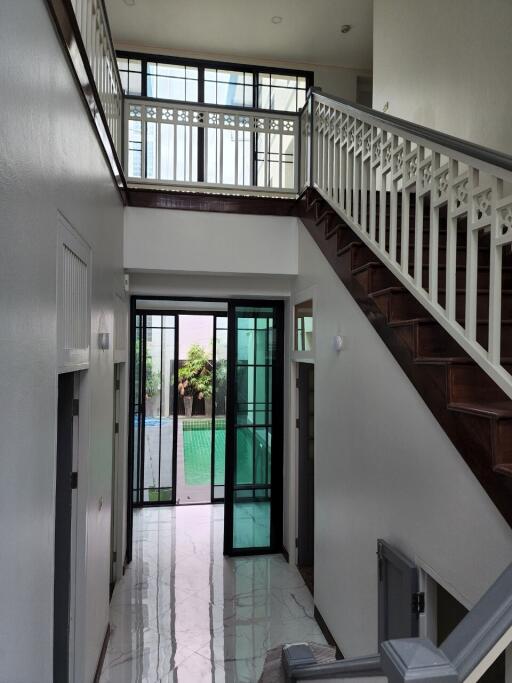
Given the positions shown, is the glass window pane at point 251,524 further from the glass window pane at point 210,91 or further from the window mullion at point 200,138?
the glass window pane at point 210,91

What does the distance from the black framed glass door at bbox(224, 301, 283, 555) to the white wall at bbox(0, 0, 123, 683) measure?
299 cm

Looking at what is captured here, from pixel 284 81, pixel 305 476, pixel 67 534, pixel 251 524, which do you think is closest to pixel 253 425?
pixel 305 476

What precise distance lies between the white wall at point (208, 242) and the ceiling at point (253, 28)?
2.82m

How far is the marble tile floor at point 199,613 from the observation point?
333cm

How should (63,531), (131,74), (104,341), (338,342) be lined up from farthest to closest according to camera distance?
1. (131,74)
2. (338,342)
3. (104,341)
4. (63,531)

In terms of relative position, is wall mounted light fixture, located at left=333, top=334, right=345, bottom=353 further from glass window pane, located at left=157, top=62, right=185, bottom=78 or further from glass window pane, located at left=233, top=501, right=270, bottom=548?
glass window pane, located at left=157, top=62, right=185, bottom=78

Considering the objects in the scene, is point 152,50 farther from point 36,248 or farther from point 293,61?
point 36,248

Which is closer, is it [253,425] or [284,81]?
[253,425]

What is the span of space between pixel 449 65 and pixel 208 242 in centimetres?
235

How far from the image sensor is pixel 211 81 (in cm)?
650

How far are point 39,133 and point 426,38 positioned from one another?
380 centimetres

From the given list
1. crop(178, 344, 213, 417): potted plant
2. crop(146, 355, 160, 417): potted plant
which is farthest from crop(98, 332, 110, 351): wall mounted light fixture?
crop(178, 344, 213, 417): potted plant

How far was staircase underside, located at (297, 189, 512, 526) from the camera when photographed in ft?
5.54

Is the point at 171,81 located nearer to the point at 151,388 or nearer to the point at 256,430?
the point at 151,388
